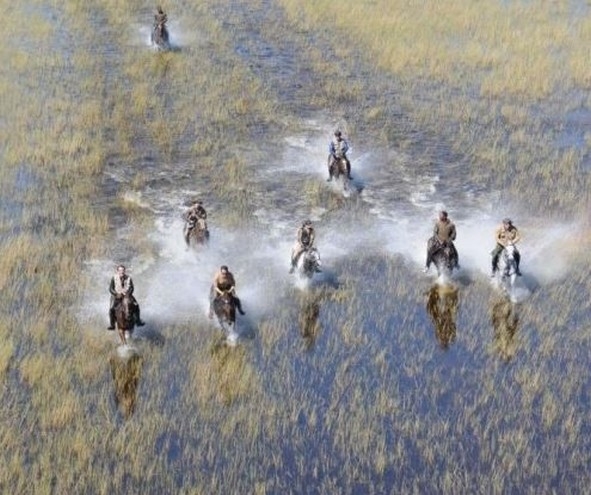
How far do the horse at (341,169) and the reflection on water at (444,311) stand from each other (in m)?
6.13

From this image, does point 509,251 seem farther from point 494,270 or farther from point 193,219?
point 193,219

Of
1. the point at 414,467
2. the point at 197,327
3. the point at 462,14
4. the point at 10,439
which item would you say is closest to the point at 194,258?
the point at 197,327

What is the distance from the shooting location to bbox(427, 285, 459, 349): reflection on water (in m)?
17.6

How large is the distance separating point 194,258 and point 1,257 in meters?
4.48

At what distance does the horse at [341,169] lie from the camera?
2458 cm

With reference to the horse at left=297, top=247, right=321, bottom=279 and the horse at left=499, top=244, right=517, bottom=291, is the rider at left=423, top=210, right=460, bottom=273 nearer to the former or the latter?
the horse at left=499, top=244, right=517, bottom=291

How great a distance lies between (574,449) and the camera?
14.2m

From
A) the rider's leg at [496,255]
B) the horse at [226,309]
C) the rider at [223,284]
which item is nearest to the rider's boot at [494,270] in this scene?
the rider's leg at [496,255]

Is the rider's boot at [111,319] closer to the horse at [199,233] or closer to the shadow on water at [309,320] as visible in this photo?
the shadow on water at [309,320]

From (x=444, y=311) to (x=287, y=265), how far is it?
3.94m

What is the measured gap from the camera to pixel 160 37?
3744cm

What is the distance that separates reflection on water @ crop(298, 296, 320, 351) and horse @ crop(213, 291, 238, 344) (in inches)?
56.4

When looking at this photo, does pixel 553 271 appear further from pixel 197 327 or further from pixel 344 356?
pixel 197 327

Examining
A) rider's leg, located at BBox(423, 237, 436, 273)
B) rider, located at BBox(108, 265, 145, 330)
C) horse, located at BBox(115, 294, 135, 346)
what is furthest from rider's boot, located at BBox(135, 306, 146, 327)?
rider's leg, located at BBox(423, 237, 436, 273)
